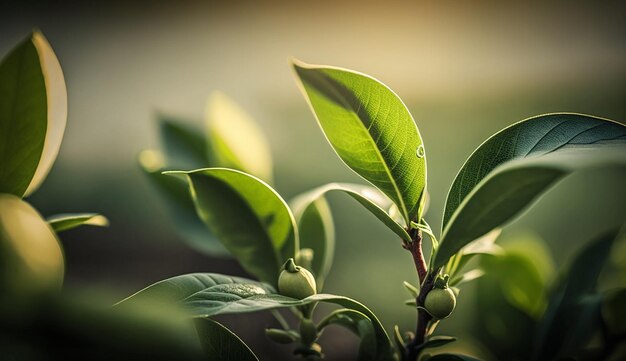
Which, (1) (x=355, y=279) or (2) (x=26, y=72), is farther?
(1) (x=355, y=279)

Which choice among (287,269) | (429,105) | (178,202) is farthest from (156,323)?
(429,105)

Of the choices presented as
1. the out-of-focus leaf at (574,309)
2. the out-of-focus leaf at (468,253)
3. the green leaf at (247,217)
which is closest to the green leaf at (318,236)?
the green leaf at (247,217)

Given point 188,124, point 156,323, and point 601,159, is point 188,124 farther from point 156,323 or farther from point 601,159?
point 601,159

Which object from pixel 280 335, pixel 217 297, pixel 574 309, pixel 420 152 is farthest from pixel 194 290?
pixel 574 309

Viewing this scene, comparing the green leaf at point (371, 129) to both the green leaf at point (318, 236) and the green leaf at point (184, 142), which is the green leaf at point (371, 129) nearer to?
the green leaf at point (318, 236)

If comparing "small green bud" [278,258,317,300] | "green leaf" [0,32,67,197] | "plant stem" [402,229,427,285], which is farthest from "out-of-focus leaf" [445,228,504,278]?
"green leaf" [0,32,67,197]

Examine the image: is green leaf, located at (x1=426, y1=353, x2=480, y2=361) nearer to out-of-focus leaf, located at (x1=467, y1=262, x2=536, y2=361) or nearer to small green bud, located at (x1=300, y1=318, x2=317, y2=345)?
small green bud, located at (x1=300, y1=318, x2=317, y2=345)

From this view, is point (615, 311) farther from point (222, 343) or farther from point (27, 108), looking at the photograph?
point (27, 108)

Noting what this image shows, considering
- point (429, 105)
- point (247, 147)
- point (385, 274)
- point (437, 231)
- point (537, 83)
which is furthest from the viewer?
point (537, 83)
